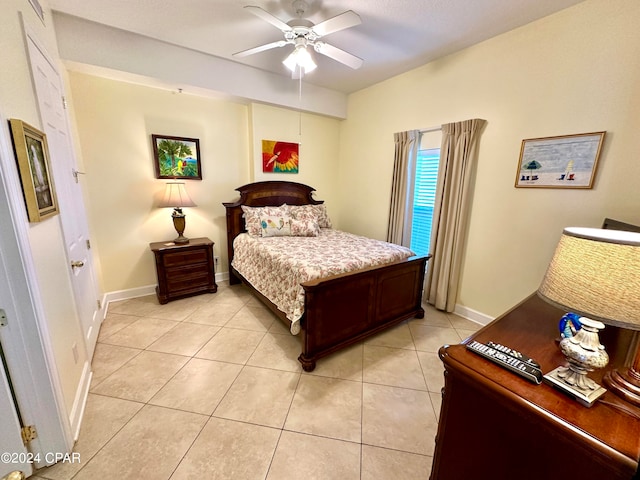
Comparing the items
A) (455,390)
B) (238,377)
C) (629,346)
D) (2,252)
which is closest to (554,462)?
(455,390)

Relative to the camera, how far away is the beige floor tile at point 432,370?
79.4 inches

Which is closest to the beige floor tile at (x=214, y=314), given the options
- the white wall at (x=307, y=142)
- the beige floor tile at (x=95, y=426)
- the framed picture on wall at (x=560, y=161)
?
the beige floor tile at (x=95, y=426)

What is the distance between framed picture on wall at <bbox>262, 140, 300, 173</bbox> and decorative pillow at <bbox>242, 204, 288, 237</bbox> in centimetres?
71

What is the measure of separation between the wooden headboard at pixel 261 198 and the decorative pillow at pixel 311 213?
10.3 inches

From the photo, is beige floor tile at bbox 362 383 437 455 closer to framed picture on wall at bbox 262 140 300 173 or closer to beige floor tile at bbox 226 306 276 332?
beige floor tile at bbox 226 306 276 332

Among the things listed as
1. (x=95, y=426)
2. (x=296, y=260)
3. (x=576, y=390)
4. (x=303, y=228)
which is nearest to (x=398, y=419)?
(x=576, y=390)

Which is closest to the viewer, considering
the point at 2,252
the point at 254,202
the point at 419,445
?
the point at 2,252

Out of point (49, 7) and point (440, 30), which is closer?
point (49, 7)

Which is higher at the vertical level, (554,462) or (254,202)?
(254,202)

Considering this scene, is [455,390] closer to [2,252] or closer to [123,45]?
[2,252]

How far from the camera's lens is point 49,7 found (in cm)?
218

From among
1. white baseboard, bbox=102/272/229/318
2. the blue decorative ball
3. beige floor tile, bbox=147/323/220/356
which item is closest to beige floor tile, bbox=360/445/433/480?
the blue decorative ball

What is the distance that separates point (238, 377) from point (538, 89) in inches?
137

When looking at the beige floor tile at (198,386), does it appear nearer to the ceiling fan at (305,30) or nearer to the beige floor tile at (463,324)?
the beige floor tile at (463,324)
